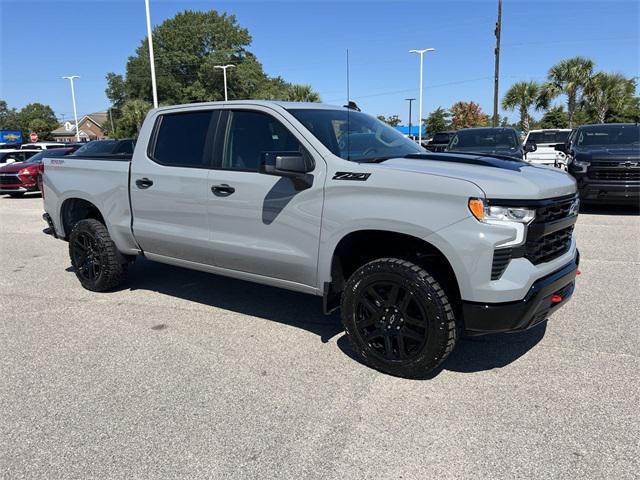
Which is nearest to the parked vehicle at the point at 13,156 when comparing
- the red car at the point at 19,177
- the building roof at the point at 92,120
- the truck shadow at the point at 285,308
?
the red car at the point at 19,177

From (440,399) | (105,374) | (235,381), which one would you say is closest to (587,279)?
(440,399)

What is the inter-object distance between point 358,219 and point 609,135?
9.82 metres

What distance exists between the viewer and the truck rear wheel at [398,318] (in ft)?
10.7

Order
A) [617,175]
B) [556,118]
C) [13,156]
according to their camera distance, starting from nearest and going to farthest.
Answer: [617,175] → [13,156] → [556,118]

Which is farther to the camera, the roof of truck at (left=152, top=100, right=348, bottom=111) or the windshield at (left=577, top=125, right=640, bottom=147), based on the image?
the windshield at (left=577, top=125, right=640, bottom=147)

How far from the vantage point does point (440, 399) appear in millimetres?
3262

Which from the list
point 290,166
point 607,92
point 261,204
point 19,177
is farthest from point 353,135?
point 607,92

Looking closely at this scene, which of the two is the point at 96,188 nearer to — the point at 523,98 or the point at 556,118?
the point at 523,98

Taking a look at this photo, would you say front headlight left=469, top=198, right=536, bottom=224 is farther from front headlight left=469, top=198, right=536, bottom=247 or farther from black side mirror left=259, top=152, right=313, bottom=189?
black side mirror left=259, top=152, right=313, bottom=189

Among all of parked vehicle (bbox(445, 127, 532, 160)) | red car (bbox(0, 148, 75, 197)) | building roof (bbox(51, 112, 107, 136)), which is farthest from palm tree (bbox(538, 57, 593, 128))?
building roof (bbox(51, 112, 107, 136))

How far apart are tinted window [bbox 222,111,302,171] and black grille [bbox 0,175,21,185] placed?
15126mm

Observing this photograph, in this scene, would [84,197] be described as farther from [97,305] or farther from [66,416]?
[66,416]

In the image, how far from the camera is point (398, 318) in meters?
3.48

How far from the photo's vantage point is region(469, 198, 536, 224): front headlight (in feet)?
10.1
